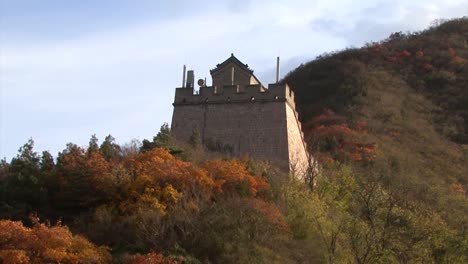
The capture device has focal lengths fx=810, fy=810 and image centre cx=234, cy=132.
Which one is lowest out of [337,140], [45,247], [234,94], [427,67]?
[45,247]

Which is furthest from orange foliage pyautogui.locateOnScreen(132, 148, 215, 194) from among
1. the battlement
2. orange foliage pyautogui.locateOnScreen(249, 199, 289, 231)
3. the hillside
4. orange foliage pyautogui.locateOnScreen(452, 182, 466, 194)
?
orange foliage pyautogui.locateOnScreen(452, 182, 466, 194)

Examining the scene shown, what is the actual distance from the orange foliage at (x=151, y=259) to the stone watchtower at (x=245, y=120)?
11516 mm

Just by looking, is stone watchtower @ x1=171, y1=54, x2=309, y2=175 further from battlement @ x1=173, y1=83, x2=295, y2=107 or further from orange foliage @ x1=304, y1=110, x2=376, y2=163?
orange foliage @ x1=304, y1=110, x2=376, y2=163

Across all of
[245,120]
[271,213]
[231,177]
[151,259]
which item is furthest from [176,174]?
[245,120]

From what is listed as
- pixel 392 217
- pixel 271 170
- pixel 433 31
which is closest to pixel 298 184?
Answer: pixel 271 170

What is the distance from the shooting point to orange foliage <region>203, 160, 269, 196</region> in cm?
2912

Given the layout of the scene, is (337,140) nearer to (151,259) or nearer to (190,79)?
(190,79)

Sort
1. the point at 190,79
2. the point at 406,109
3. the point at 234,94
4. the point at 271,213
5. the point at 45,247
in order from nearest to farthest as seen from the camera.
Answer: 1. the point at 45,247
2. the point at 271,213
3. the point at 234,94
4. the point at 190,79
5. the point at 406,109

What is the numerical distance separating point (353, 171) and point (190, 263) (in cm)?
1755

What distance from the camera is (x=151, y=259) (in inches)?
909

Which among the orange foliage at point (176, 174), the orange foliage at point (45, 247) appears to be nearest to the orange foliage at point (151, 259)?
the orange foliage at point (45, 247)

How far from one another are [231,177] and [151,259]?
695 centimetres

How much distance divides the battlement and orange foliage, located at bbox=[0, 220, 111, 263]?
12992mm

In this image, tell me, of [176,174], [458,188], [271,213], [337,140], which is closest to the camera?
[271,213]
